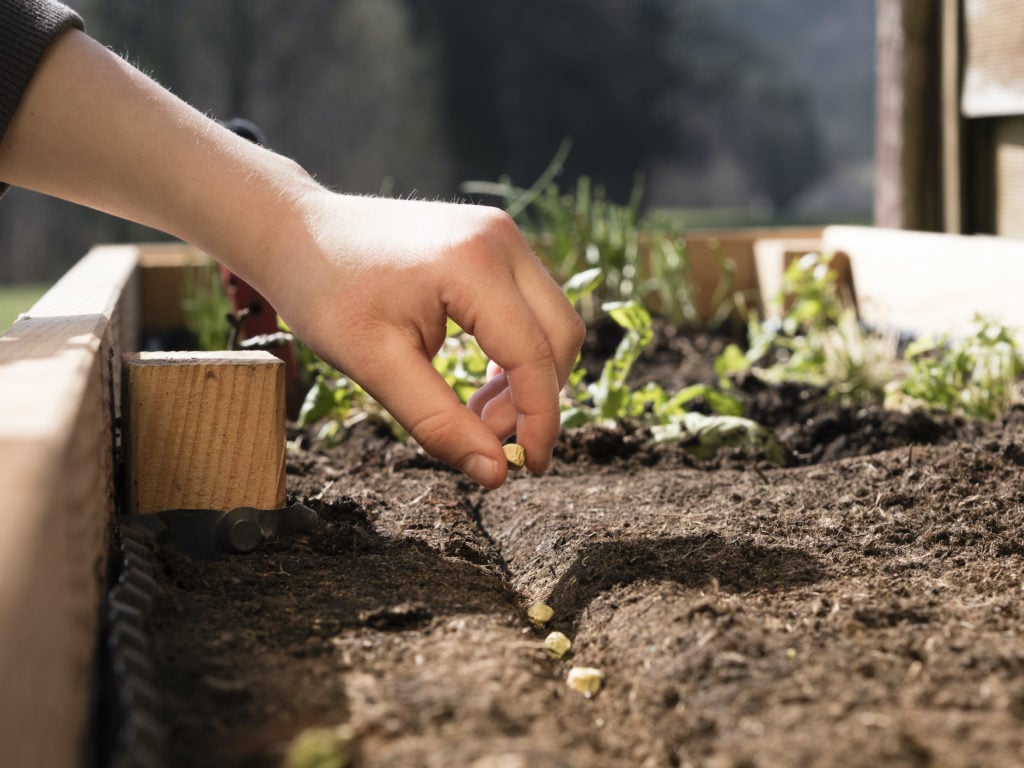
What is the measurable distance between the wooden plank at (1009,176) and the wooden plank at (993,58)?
0.25 ft

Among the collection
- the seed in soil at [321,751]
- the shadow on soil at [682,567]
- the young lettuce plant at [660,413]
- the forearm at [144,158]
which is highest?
the forearm at [144,158]

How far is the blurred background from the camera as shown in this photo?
269 inches

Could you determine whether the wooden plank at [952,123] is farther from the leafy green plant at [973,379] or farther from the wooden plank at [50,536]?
the wooden plank at [50,536]

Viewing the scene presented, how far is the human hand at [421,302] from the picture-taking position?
3.20 ft

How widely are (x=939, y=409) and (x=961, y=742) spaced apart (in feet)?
4.30

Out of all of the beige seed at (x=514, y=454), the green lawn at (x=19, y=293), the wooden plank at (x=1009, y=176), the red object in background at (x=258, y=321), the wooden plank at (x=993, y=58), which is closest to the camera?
the beige seed at (x=514, y=454)

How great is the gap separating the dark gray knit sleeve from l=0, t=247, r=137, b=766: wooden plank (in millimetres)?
245

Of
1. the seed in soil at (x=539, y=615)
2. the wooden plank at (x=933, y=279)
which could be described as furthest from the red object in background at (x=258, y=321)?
the wooden plank at (x=933, y=279)

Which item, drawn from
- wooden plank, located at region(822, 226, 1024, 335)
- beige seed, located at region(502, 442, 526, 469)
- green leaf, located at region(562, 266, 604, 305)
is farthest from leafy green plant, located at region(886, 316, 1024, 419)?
beige seed, located at region(502, 442, 526, 469)

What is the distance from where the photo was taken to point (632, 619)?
3.05ft

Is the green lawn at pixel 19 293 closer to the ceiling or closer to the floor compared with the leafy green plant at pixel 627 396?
closer to the ceiling

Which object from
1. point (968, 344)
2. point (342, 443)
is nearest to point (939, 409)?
point (968, 344)

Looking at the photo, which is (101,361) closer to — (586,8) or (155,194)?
(155,194)

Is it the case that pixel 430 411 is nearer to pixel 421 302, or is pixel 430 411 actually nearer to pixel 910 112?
pixel 421 302
